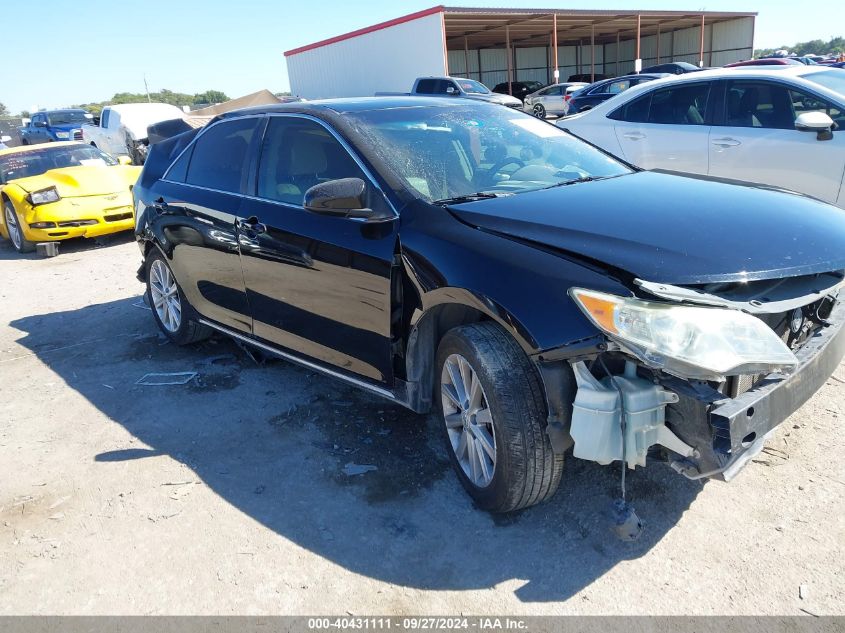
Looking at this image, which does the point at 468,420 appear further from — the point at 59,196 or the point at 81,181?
the point at 81,181

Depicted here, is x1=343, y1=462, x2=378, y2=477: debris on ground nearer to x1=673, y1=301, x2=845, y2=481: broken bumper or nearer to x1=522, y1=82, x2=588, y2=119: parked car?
x1=673, y1=301, x2=845, y2=481: broken bumper

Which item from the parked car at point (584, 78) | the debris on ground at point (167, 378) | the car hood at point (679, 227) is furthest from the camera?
the parked car at point (584, 78)

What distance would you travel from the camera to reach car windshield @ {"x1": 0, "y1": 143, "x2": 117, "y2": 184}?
1012cm

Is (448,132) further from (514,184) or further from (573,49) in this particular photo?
(573,49)

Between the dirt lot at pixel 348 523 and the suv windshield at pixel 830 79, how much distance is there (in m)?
3.95

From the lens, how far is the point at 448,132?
12.2 feet

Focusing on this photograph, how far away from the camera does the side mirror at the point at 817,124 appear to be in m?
5.52

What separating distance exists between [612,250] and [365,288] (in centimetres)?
122

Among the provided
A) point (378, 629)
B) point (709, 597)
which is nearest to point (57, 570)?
point (378, 629)

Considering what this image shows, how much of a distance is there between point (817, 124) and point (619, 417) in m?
4.54

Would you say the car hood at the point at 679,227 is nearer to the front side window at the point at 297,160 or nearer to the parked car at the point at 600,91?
the front side window at the point at 297,160

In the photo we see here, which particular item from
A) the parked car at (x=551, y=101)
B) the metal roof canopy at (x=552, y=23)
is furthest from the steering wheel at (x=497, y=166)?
the metal roof canopy at (x=552, y=23)

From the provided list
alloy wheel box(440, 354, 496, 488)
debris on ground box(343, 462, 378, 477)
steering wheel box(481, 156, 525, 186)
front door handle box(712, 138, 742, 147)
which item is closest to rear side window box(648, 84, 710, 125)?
front door handle box(712, 138, 742, 147)

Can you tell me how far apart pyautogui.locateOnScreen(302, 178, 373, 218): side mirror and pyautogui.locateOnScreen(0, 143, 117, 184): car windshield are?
865cm
